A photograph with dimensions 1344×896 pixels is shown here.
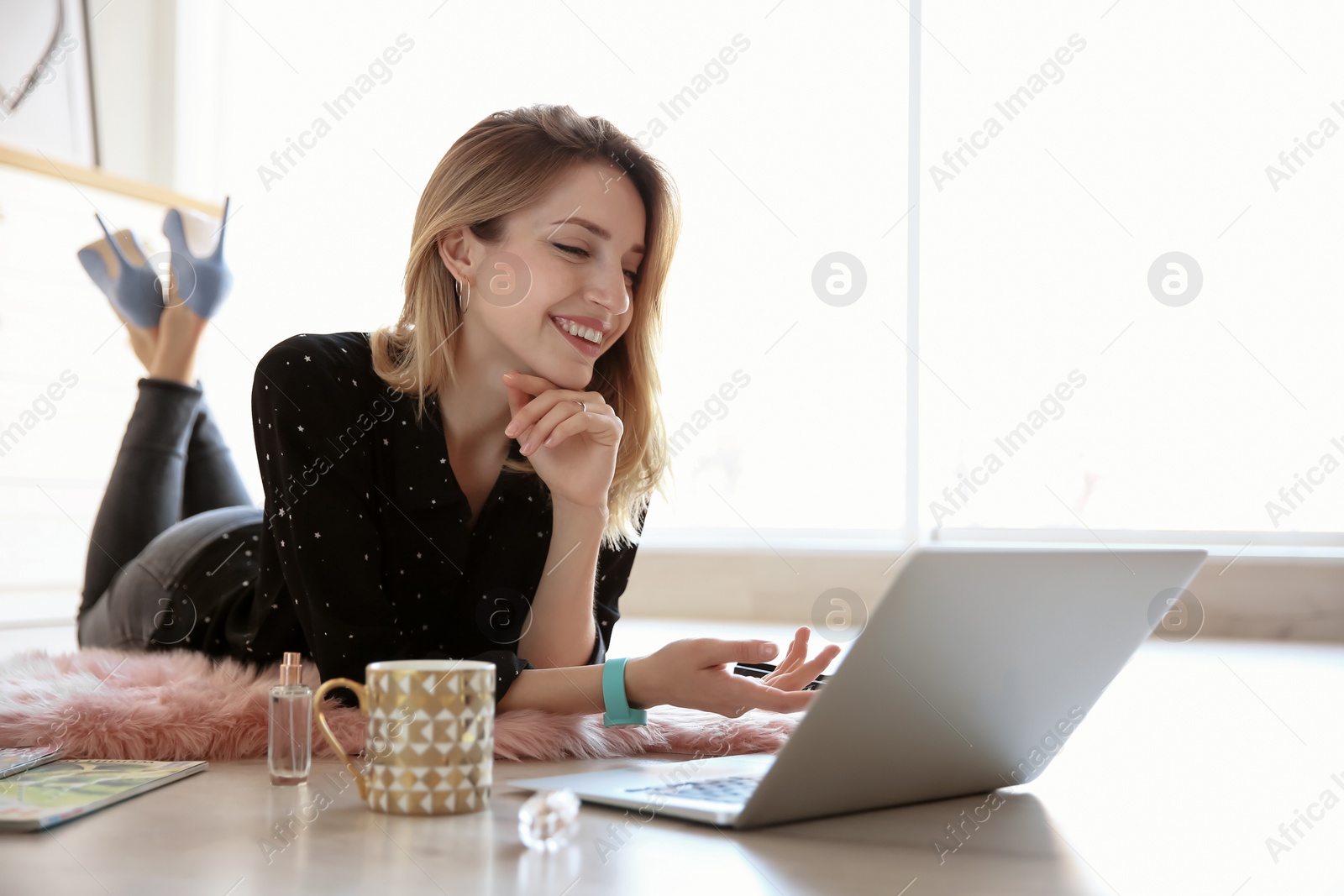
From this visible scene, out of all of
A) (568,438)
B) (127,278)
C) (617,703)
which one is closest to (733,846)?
(617,703)

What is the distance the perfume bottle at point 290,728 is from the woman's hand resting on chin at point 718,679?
0.33m

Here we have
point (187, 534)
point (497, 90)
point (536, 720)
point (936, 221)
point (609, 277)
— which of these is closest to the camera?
point (536, 720)

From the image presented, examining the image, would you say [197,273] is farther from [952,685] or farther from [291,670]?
[952,685]

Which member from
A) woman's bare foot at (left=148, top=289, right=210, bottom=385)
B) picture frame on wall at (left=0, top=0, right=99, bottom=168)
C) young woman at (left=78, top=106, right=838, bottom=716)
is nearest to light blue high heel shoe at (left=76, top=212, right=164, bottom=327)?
woman's bare foot at (left=148, top=289, right=210, bottom=385)

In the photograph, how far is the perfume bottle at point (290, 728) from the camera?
92 centimetres

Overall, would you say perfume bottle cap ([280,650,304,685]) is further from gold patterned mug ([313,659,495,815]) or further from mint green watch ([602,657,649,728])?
mint green watch ([602,657,649,728])

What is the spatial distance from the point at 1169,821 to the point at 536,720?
0.58 metres

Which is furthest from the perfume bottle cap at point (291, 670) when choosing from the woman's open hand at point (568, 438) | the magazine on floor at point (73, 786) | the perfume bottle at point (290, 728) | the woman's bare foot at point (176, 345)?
the woman's bare foot at point (176, 345)

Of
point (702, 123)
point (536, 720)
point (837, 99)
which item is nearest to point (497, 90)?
point (702, 123)

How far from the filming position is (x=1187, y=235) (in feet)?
10.0

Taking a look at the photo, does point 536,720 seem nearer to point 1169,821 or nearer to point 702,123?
point 1169,821

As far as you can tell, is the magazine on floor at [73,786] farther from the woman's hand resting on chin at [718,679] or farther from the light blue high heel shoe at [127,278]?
the light blue high heel shoe at [127,278]

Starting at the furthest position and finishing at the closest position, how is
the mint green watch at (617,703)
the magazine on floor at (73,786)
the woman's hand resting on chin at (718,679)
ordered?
the mint green watch at (617,703) < the woman's hand resting on chin at (718,679) < the magazine on floor at (73,786)

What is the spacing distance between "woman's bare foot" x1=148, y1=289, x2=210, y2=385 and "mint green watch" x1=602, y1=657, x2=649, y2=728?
1400 millimetres
